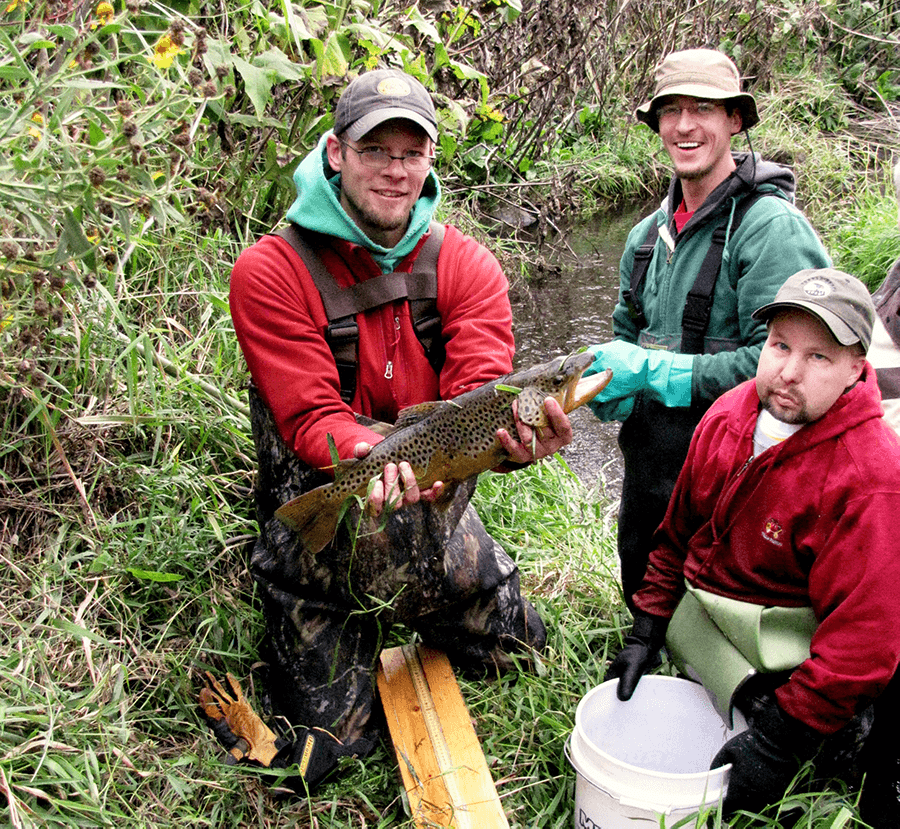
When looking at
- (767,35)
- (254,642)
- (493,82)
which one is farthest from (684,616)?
(767,35)

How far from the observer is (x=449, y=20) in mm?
6547

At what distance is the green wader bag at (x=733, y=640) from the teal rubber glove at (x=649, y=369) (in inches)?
31.4

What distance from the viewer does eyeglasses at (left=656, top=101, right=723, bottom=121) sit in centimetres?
346

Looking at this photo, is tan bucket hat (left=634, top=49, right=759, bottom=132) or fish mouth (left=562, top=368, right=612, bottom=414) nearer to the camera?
fish mouth (left=562, top=368, right=612, bottom=414)

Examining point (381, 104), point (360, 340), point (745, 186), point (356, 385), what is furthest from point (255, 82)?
point (745, 186)

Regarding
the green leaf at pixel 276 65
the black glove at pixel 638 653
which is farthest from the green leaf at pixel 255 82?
the black glove at pixel 638 653

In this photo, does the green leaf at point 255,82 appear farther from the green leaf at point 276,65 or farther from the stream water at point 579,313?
the stream water at point 579,313

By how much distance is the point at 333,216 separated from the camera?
129 inches

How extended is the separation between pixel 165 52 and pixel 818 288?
2304 millimetres

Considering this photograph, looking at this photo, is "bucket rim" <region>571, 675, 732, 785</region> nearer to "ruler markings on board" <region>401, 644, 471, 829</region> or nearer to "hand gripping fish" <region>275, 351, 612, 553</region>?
"ruler markings on board" <region>401, 644, 471, 829</region>

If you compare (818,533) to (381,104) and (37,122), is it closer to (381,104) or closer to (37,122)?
(381,104)

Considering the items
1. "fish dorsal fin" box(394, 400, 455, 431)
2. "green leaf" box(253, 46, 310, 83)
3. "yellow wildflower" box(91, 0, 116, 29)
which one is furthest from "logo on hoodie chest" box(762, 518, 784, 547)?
"green leaf" box(253, 46, 310, 83)

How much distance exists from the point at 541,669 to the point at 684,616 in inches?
29.9

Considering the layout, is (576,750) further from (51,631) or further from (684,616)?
(51,631)
